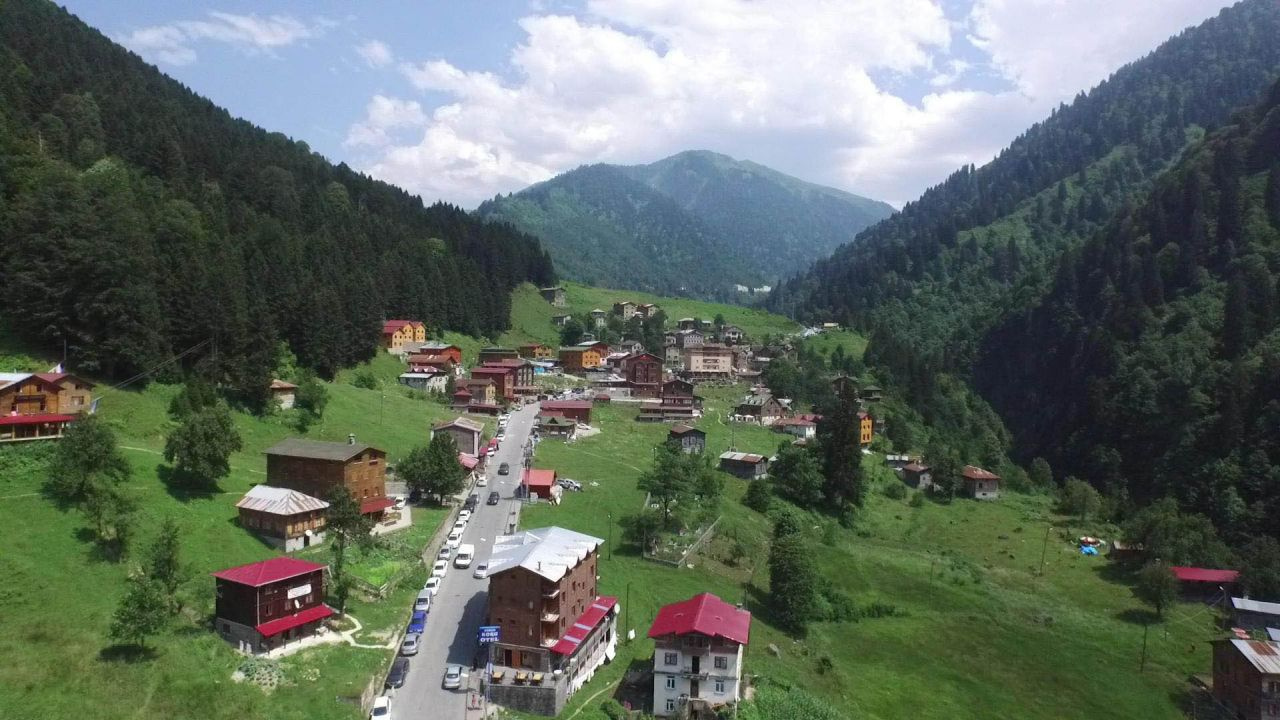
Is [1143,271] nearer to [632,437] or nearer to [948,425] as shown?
[948,425]

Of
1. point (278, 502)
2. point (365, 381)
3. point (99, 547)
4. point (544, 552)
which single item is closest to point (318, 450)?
point (278, 502)

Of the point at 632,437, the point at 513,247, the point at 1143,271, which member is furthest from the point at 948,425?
the point at 513,247

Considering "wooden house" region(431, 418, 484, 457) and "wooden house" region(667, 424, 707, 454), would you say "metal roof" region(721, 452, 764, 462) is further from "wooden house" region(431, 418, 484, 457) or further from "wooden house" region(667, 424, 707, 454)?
"wooden house" region(431, 418, 484, 457)

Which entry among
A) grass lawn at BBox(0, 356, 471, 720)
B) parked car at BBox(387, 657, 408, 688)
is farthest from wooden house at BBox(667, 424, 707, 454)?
parked car at BBox(387, 657, 408, 688)

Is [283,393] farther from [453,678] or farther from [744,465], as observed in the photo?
[744,465]

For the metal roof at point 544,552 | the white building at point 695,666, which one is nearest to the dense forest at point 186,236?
the metal roof at point 544,552
